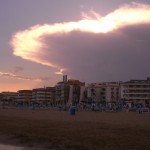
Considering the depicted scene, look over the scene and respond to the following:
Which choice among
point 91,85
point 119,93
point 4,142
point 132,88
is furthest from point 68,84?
point 4,142

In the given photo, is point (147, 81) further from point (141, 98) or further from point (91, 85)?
point (91, 85)

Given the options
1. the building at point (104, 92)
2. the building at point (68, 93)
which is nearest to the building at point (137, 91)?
the building at point (104, 92)

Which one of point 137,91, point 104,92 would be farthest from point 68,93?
point 137,91

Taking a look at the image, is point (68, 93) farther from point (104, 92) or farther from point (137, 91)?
point (137, 91)

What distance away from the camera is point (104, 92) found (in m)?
184

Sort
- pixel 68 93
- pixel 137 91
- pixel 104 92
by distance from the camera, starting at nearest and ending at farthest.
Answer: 1. pixel 137 91
2. pixel 104 92
3. pixel 68 93

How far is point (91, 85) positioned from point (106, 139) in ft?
558

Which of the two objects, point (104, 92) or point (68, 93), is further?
point (68, 93)

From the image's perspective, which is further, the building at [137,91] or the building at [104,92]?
the building at [104,92]

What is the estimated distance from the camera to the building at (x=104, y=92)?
180125mm

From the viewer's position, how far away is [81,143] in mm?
20797

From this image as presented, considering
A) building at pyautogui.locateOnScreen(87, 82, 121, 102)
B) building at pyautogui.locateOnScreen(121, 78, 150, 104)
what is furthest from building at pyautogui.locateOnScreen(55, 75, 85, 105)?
building at pyautogui.locateOnScreen(121, 78, 150, 104)

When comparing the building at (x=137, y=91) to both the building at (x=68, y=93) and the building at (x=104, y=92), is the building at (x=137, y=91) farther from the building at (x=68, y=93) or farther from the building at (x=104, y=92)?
the building at (x=68, y=93)

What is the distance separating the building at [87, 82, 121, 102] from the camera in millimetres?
180125
